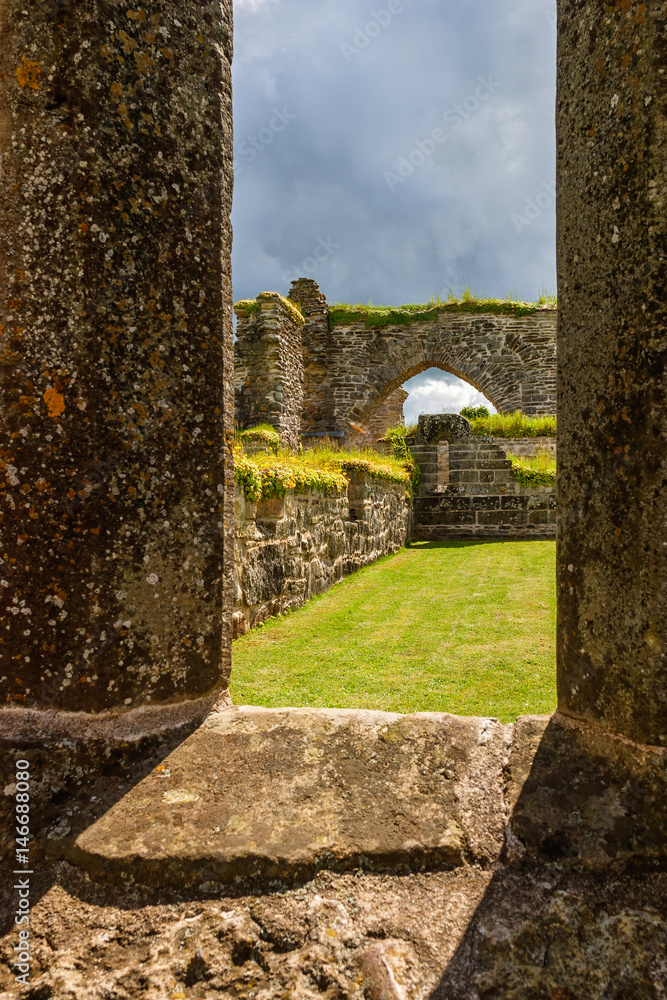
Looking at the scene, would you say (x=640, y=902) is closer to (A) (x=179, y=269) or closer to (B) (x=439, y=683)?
(A) (x=179, y=269)

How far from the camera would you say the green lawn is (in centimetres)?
308

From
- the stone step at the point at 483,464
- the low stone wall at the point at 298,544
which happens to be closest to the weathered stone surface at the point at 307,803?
the low stone wall at the point at 298,544

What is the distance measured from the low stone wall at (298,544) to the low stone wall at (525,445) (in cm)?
723

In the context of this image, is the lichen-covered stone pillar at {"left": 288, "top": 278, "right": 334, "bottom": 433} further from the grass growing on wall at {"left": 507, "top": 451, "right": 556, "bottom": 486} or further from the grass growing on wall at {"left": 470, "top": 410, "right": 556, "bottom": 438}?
the grass growing on wall at {"left": 507, "top": 451, "right": 556, "bottom": 486}

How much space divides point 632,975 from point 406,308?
18.5m

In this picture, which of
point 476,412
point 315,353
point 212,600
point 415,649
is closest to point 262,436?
point 415,649

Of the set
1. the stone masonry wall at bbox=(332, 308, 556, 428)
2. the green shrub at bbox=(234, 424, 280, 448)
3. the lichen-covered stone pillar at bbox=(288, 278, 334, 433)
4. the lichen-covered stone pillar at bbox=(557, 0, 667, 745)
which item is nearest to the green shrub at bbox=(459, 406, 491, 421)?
the stone masonry wall at bbox=(332, 308, 556, 428)

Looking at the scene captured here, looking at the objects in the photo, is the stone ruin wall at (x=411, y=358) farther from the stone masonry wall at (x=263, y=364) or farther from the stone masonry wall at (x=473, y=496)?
the stone masonry wall at (x=473, y=496)

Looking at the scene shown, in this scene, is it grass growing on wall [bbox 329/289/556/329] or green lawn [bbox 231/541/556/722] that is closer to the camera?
green lawn [bbox 231/541/556/722]

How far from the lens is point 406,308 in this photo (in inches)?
716

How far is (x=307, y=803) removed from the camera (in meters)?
1.36

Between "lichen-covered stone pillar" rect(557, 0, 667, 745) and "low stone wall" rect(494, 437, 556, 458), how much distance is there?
13.6m

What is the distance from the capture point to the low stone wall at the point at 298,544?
14.8ft

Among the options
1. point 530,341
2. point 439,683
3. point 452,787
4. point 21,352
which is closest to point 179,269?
point 21,352
